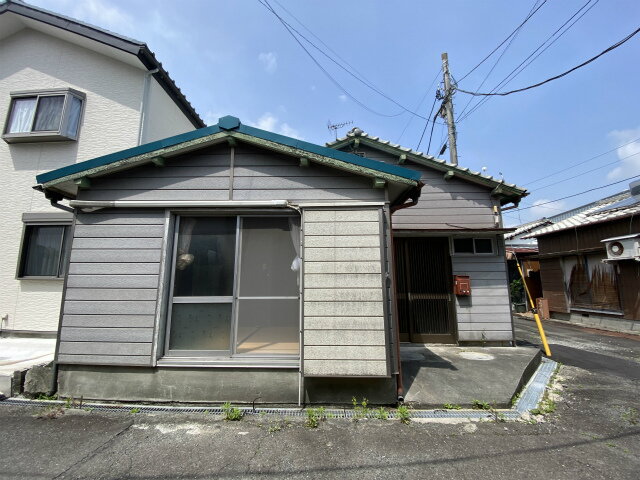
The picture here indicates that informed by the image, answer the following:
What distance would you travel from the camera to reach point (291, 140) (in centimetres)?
360

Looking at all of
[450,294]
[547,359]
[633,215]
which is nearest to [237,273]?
[450,294]

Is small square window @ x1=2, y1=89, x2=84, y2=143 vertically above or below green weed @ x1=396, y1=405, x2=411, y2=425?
above

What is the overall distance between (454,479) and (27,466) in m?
3.34

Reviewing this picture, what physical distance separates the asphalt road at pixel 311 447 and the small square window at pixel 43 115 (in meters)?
5.31

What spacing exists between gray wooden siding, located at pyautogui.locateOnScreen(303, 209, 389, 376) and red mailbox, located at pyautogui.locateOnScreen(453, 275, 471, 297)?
3.20m

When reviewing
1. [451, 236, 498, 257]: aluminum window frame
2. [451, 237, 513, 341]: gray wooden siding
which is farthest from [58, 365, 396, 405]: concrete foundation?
[451, 236, 498, 257]: aluminum window frame

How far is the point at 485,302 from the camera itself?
5.80 metres

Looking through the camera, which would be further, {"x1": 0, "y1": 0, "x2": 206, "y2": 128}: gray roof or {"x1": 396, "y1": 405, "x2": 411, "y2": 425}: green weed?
{"x1": 0, "y1": 0, "x2": 206, "y2": 128}: gray roof

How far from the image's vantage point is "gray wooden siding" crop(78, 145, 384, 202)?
3.67 meters

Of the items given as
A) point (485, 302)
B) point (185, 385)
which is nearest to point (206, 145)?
point (185, 385)

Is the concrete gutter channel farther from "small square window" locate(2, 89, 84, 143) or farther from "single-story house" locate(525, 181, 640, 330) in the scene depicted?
"single-story house" locate(525, 181, 640, 330)

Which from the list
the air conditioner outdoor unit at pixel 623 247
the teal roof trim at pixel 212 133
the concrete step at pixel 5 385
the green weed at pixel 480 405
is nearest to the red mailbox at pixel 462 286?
the green weed at pixel 480 405

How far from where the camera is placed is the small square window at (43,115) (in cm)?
585

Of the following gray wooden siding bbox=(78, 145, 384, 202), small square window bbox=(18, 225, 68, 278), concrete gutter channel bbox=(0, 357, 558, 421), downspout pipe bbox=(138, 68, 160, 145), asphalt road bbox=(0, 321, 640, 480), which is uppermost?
downspout pipe bbox=(138, 68, 160, 145)
